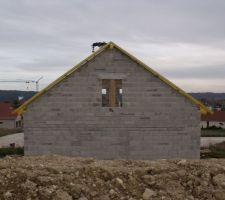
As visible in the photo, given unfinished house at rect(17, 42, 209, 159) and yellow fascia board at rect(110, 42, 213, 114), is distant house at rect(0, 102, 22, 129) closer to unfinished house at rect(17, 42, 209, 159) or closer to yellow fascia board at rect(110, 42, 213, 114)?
unfinished house at rect(17, 42, 209, 159)

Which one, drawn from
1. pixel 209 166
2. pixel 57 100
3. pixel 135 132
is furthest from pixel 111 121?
pixel 209 166

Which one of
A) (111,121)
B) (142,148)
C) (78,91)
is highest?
(78,91)

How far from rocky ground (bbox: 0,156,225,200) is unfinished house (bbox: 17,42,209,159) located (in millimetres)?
8968

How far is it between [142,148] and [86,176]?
979 centimetres

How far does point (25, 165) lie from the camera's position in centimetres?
686

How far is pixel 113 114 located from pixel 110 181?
31.8 ft

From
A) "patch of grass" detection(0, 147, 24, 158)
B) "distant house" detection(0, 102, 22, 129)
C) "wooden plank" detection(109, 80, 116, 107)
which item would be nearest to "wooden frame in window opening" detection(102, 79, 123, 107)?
"wooden plank" detection(109, 80, 116, 107)

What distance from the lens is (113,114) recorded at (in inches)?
634

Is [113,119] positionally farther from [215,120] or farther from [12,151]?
[215,120]

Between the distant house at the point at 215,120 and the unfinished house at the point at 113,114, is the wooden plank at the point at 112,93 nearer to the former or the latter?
the unfinished house at the point at 113,114

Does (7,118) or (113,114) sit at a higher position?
(113,114)


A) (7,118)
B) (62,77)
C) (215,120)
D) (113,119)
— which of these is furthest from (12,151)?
(215,120)

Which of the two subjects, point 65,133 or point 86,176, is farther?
point 65,133

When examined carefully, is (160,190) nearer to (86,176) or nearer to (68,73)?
(86,176)
